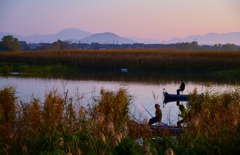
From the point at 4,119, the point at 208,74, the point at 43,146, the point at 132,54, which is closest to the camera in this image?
the point at 43,146

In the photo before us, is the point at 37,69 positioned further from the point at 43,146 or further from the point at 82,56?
the point at 43,146

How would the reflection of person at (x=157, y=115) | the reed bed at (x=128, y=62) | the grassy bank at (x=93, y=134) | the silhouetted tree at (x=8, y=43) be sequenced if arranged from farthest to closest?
the silhouetted tree at (x=8, y=43) → the reed bed at (x=128, y=62) → the reflection of person at (x=157, y=115) → the grassy bank at (x=93, y=134)

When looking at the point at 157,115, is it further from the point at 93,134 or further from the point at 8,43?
the point at 8,43

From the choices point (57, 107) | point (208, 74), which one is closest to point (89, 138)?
point (57, 107)

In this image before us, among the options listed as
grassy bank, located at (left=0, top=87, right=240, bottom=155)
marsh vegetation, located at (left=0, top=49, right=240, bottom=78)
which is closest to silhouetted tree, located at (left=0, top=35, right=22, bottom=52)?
marsh vegetation, located at (left=0, top=49, right=240, bottom=78)

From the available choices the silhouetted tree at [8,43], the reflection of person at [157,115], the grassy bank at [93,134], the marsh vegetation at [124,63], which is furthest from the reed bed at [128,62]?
the silhouetted tree at [8,43]

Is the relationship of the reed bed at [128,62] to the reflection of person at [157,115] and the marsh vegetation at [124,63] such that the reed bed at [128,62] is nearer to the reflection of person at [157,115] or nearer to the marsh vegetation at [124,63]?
the marsh vegetation at [124,63]

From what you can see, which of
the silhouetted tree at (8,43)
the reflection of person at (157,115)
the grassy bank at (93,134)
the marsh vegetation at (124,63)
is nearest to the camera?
the grassy bank at (93,134)

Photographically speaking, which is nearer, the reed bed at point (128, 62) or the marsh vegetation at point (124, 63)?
the marsh vegetation at point (124, 63)

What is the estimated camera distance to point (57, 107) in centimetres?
952

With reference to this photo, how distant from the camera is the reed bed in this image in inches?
1517

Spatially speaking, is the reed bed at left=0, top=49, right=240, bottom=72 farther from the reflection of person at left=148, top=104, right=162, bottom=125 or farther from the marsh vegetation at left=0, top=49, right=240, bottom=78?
the reflection of person at left=148, top=104, right=162, bottom=125

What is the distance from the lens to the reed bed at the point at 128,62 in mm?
38531

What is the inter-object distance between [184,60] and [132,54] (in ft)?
19.7
